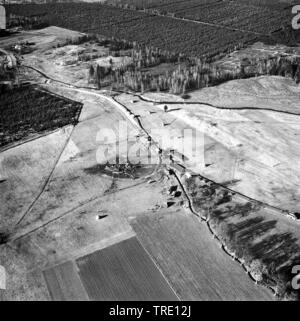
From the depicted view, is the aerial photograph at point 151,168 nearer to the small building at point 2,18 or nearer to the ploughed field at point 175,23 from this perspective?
the ploughed field at point 175,23

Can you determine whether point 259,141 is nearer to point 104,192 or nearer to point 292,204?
point 292,204

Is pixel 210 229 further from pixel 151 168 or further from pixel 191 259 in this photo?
pixel 151 168

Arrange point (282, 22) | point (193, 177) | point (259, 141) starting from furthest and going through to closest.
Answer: point (282, 22) < point (259, 141) < point (193, 177)

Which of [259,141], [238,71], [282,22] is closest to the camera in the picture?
[259,141]

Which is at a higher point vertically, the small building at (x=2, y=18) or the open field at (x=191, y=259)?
the small building at (x=2, y=18)

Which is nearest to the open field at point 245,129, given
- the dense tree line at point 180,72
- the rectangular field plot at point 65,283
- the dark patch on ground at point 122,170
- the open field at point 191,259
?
the dense tree line at point 180,72
